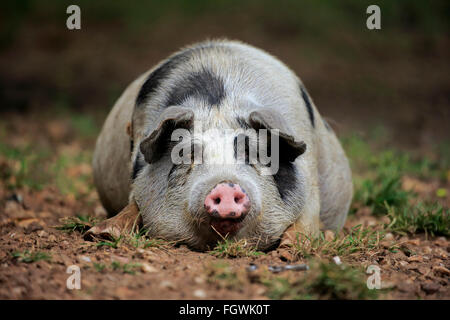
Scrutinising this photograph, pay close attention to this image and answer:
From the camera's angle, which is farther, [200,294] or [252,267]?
[252,267]

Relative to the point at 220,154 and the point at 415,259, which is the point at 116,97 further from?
the point at 415,259

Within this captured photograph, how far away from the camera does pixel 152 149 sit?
5184 mm

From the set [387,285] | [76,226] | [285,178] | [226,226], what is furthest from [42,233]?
[387,285]

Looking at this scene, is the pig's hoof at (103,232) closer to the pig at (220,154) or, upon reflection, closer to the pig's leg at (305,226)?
the pig at (220,154)

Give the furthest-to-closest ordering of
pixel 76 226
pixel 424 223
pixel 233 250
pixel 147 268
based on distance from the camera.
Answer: pixel 424 223, pixel 76 226, pixel 233 250, pixel 147 268


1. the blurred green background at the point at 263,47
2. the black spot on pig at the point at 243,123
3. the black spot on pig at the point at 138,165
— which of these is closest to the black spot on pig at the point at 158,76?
the black spot on pig at the point at 138,165

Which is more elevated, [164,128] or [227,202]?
[164,128]

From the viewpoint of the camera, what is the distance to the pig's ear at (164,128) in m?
5.01

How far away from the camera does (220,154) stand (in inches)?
194

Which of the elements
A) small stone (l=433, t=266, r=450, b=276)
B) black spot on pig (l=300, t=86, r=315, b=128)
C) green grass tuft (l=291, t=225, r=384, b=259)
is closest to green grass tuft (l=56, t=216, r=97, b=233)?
green grass tuft (l=291, t=225, r=384, b=259)

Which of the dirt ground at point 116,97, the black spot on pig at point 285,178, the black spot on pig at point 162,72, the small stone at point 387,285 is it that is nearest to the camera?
the dirt ground at point 116,97

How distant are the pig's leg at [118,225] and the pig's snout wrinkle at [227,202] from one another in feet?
2.87

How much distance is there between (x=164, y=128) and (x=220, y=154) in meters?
0.55

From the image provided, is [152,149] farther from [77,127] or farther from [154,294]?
[77,127]
